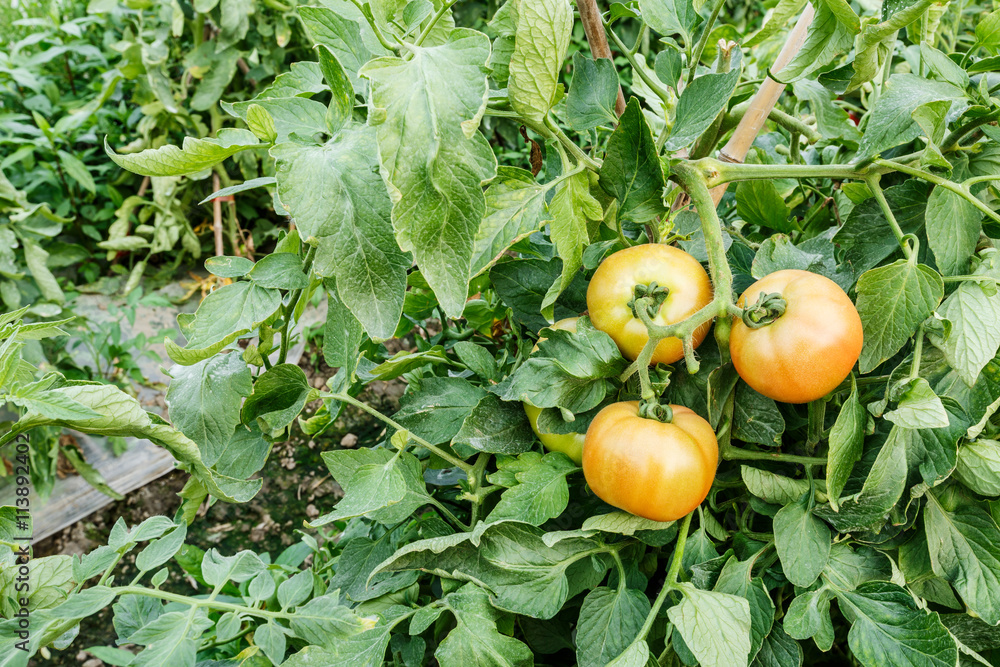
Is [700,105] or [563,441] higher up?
[700,105]

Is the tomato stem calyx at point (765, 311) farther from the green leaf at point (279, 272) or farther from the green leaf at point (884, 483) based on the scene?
the green leaf at point (279, 272)

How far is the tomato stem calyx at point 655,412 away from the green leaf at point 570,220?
0.30 feet

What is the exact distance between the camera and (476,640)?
433 mm

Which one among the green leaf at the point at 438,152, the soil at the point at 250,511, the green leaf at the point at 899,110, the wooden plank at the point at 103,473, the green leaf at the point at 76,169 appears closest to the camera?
the green leaf at the point at 438,152

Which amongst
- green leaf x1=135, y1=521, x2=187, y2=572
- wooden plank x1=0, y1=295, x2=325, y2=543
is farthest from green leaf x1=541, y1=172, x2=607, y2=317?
wooden plank x1=0, y1=295, x2=325, y2=543

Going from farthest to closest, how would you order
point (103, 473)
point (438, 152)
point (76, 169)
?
point (76, 169) → point (103, 473) → point (438, 152)

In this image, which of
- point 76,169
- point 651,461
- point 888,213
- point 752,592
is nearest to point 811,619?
point 752,592

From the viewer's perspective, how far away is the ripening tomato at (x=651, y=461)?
0.41m

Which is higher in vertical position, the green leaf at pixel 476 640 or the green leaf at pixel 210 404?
the green leaf at pixel 210 404

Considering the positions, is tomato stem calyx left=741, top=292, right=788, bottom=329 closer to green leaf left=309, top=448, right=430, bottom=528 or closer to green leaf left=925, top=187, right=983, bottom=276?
green leaf left=925, top=187, right=983, bottom=276

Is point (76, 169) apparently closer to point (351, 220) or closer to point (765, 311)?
point (351, 220)

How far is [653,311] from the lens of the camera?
425 millimetres

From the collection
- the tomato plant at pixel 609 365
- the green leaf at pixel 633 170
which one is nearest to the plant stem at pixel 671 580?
the tomato plant at pixel 609 365

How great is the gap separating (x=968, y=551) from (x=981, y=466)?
0.22 ft
